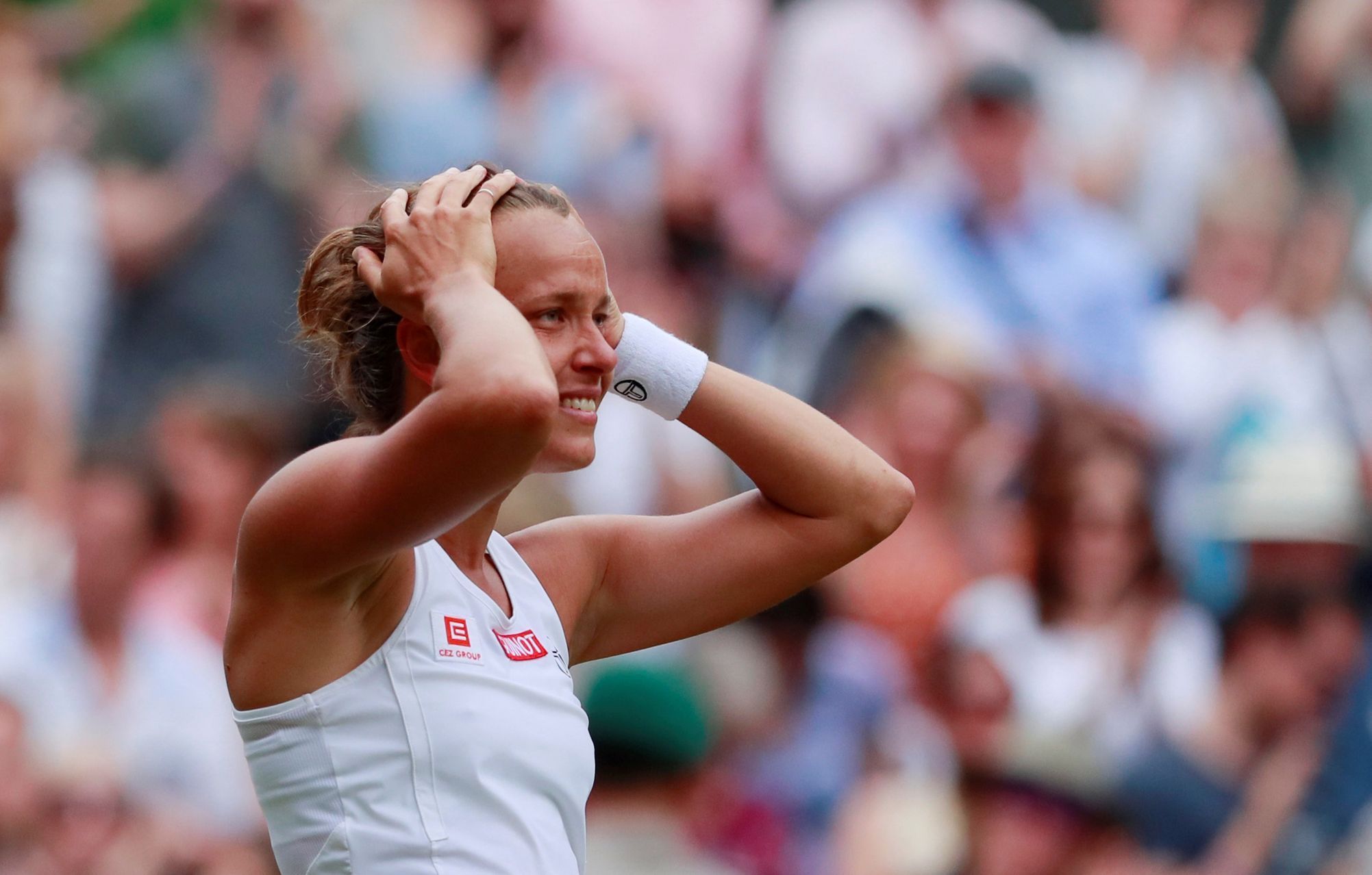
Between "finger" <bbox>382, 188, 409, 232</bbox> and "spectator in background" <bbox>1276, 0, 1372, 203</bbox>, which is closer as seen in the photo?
"finger" <bbox>382, 188, 409, 232</bbox>

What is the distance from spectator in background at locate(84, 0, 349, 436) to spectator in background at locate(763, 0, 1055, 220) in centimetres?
203

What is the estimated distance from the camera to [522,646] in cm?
239

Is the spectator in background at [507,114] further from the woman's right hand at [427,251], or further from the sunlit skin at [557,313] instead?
the woman's right hand at [427,251]

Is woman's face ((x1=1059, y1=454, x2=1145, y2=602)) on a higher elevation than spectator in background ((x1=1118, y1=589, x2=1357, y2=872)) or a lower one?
higher

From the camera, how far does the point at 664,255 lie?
7.25 metres

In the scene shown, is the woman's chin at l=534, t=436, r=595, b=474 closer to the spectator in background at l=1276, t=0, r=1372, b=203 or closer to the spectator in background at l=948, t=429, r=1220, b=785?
the spectator in background at l=948, t=429, r=1220, b=785

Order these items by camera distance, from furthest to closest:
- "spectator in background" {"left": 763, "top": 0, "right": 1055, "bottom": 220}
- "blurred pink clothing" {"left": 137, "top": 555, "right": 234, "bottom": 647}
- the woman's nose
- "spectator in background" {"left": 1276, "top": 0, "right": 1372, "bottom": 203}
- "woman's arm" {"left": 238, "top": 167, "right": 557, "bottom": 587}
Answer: "spectator in background" {"left": 1276, "top": 0, "right": 1372, "bottom": 203}
"spectator in background" {"left": 763, "top": 0, "right": 1055, "bottom": 220}
"blurred pink clothing" {"left": 137, "top": 555, "right": 234, "bottom": 647}
the woman's nose
"woman's arm" {"left": 238, "top": 167, "right": 557, "bottom": 587}

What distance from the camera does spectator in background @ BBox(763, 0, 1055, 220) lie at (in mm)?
7590

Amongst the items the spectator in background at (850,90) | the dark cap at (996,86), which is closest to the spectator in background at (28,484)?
the spectator in background at (850,90)

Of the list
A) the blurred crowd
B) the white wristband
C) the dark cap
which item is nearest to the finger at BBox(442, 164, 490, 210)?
the white wristband

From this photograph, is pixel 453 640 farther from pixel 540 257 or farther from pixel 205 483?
pixel 205 483

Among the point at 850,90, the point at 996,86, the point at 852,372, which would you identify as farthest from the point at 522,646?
the point at 996,86

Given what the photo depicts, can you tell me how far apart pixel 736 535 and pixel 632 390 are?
29 cm

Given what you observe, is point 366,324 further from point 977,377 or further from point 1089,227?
point 1089,227
